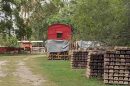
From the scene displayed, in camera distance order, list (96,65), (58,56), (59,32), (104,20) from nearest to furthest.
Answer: (96,65) < (104,20) < (58,56) < (59,32)

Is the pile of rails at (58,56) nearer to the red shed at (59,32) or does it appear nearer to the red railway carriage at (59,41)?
the red railway carriage at (59,41)

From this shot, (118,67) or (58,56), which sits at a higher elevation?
(118,67)

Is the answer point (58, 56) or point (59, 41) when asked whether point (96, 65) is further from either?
point (59, 41)

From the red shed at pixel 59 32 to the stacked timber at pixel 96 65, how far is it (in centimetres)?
2420

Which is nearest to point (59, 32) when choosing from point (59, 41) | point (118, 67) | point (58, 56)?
point (59, 41)

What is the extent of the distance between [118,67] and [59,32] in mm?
26948

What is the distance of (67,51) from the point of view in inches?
1636

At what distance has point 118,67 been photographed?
54.7 ft

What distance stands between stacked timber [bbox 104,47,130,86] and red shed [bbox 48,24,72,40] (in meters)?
26.4

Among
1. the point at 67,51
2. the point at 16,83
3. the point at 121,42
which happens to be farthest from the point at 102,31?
the point at 67,51

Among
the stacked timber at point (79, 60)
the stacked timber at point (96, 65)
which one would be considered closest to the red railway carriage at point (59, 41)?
the stacked timber at point (79, 60)

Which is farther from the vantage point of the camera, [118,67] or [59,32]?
[59,32]

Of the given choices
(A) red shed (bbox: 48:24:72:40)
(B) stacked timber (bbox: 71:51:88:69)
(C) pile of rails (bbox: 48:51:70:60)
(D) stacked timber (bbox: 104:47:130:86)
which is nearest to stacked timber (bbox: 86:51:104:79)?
(D) stacked timber (bbox: 104:47:130:86)

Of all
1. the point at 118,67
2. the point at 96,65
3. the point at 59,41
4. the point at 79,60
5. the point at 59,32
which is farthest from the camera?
the point at 59,32
